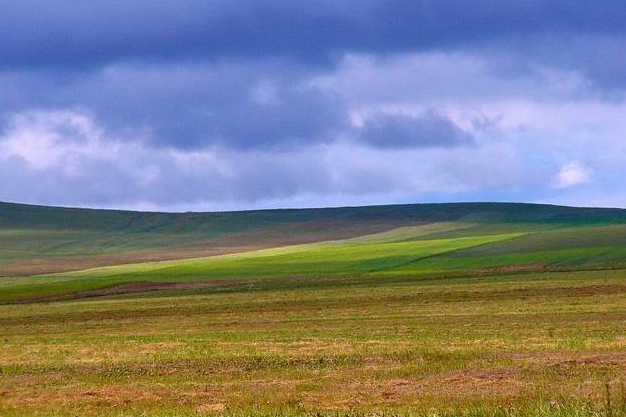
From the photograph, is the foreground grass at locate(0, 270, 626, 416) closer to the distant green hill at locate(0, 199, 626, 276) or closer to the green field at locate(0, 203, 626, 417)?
the green field at locate(0, 203, 626, 417)

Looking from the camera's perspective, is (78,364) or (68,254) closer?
(78,364)

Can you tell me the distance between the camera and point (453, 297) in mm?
60781

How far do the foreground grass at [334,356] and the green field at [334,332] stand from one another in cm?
9

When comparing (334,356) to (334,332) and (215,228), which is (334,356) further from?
(215,228)

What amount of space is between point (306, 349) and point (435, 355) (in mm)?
5201

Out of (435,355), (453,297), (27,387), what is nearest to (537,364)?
(435,355)

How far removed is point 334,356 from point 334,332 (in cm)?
935

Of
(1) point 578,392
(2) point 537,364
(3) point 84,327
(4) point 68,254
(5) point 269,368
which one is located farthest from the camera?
(4) point 68,254

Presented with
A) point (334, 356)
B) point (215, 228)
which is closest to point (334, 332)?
point (334, 356)

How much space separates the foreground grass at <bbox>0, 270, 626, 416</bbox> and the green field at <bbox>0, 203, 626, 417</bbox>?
9 cm

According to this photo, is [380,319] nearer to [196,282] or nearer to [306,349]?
[306,349]

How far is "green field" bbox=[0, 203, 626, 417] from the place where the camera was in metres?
25.2

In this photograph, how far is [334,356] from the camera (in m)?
33.3

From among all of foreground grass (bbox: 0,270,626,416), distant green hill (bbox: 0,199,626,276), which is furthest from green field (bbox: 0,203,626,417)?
distant green hill (bbox: 0,199,626,276)
